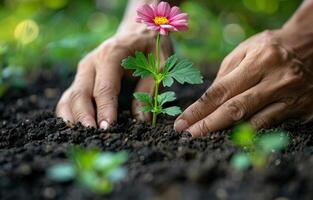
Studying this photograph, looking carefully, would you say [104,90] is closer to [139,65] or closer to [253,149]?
[139,65]

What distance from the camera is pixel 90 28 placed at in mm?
5059

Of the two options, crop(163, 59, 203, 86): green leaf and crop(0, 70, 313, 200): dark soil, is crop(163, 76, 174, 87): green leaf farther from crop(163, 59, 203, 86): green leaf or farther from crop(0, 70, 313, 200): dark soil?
crop(0, 70, 313, 200): dark soil

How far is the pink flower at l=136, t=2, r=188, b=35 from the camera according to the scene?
1.58m

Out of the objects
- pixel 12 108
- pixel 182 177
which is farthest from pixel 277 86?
pixel 12 108

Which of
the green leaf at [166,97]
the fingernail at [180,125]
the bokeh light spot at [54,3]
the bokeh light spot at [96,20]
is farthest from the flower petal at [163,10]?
the bokeh light spot at [96,20]

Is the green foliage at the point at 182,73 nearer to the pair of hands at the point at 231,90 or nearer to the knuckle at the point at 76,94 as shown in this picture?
the pair of hands at the point at 231,90

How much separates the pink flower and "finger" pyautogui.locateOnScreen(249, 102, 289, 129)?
1.42 ft

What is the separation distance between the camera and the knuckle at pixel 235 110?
172 centimetres

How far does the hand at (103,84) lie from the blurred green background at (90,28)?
0.71 metres

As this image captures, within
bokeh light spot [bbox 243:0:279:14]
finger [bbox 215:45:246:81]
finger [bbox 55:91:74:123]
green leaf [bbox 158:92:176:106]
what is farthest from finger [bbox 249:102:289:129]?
bokeh light spot [bbox 243:0:279:14]

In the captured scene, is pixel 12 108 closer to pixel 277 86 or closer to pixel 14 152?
pixel 14 152

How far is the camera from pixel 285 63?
6.13ft

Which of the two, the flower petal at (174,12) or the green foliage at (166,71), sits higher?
the flower petal at (174,12)

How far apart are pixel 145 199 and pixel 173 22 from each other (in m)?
0.71
